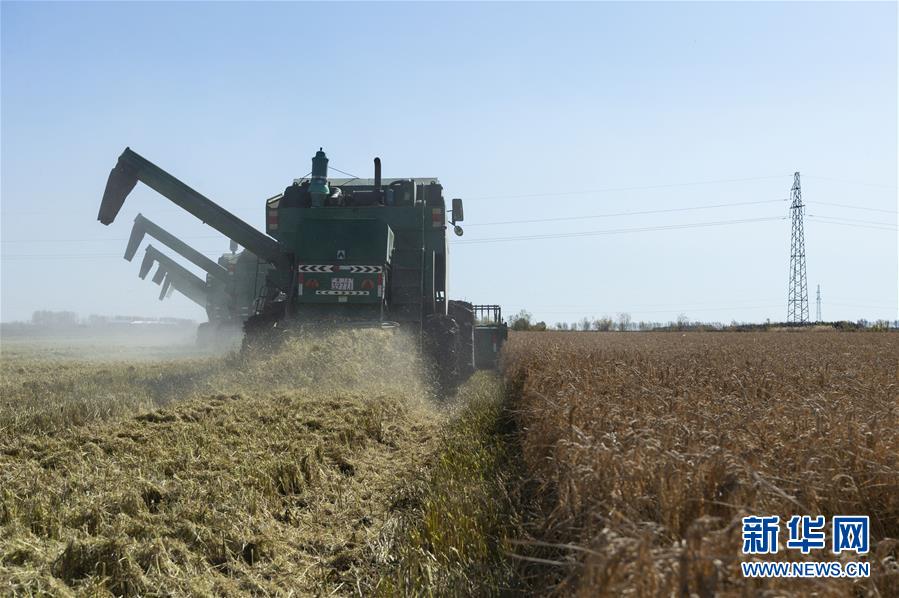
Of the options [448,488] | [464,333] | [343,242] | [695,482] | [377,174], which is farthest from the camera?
[464,333]

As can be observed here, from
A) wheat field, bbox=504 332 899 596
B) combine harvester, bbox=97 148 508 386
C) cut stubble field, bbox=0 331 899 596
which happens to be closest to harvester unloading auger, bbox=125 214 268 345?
combine harvester, bbox=97 148 508 386

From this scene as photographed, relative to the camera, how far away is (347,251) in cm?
1016

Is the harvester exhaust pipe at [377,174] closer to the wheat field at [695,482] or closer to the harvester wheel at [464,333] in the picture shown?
the harvester wheel at [464,333]

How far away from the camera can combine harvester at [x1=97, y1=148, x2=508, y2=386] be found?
32.9 ft

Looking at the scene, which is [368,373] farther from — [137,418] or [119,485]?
[119,485]

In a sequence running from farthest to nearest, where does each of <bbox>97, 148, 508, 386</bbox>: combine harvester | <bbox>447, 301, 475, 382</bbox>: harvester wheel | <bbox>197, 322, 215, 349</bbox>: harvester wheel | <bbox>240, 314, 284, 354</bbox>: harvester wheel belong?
1. <bbox>197, 322, 215, 349</bbox>: harvester wheel
2. <bbox>447, 301, 475, 382</bbox>: harvester wheel
3. <bbox>97, 148, 508, 386</bbox>: combine harvester
4. <bbox>240, 314, 284, 354</bbox>: harvester wheel

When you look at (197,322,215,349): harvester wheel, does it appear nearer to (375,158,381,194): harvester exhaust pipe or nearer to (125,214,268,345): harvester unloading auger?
(125,214,268,345): harvester unloading auger

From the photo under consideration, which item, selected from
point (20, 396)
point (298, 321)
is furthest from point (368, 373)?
point (20, 396)

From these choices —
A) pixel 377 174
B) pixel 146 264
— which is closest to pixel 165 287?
pixel 146 264

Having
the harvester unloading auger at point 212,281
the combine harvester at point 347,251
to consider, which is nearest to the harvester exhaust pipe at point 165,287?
the harvester unloading auger at point 212,281

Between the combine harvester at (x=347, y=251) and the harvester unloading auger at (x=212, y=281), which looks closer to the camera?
the combine harvester at (x=347, y=251)

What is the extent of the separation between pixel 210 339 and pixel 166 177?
1291cm

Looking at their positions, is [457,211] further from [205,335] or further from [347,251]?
[205,335]

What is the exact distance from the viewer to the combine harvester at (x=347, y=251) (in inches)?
395
